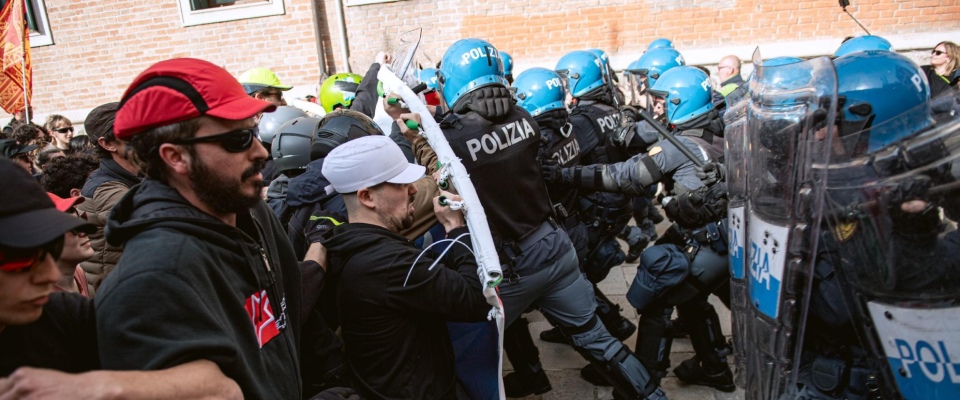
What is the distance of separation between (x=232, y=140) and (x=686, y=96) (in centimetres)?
328

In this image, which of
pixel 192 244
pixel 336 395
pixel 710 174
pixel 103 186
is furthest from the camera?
pixel 710 174

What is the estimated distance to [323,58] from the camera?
34.3ft

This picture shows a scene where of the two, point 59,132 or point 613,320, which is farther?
point 59,132

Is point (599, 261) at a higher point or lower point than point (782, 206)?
lower

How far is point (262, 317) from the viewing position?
64.1 inches

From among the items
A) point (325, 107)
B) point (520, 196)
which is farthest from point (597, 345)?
point (325, 107)

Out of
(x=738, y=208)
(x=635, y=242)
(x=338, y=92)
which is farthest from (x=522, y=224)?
(x=338, y=92)

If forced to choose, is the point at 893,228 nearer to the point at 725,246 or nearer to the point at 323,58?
the point at 725,246

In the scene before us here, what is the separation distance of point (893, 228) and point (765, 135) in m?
0.46

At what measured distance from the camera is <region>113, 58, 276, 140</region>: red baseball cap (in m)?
1.44

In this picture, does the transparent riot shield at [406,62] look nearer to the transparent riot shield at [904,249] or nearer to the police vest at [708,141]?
the police vest at [708,141]

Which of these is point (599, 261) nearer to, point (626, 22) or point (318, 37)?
point (626, 22)

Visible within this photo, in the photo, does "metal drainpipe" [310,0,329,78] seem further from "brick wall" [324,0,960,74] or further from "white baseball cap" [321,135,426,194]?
"white baseball cap" [321,135,426,194]

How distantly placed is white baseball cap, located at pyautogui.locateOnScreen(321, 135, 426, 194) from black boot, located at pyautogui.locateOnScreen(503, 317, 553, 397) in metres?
1.97
